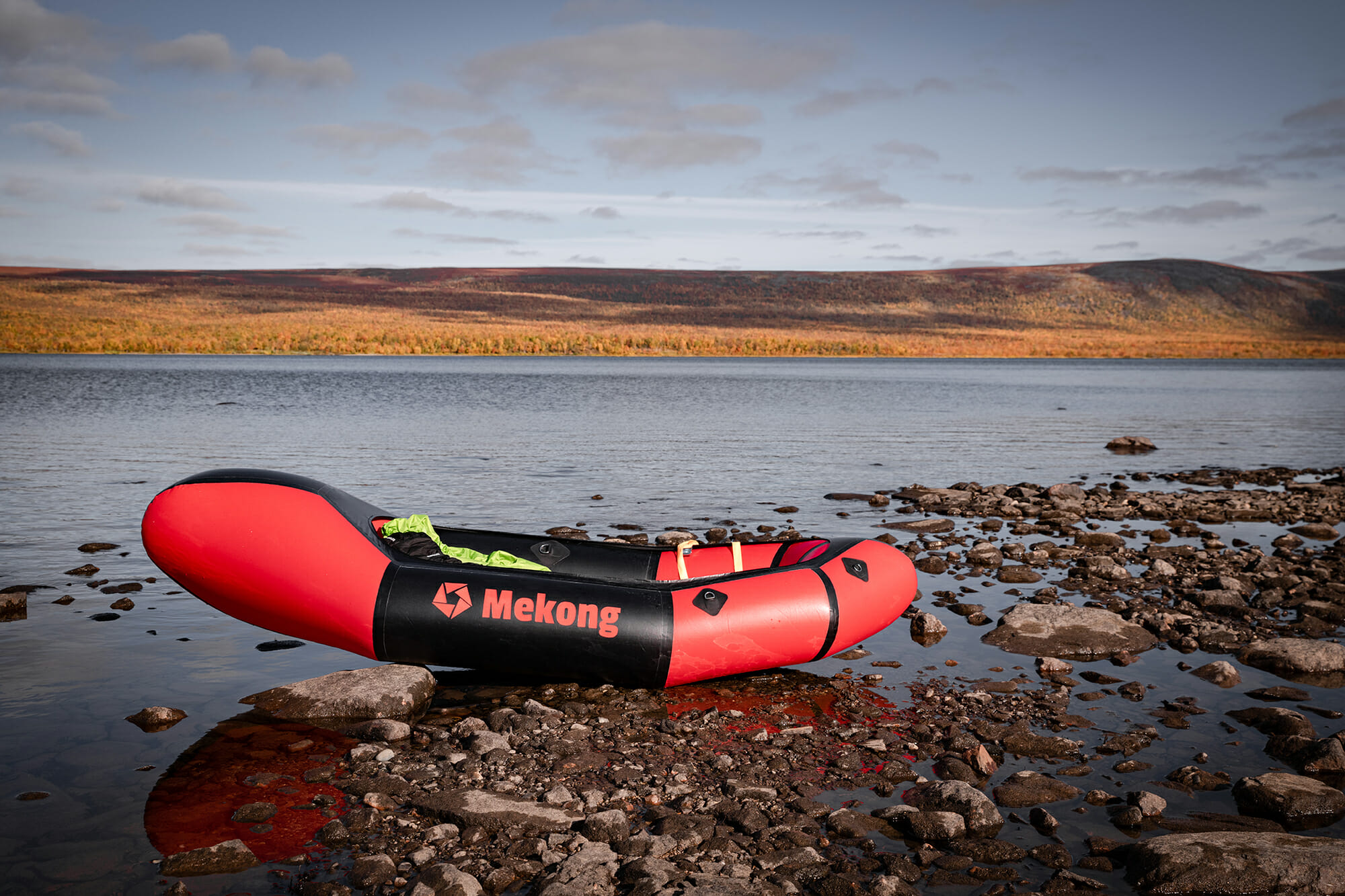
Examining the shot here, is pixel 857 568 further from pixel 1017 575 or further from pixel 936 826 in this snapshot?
pixel 1017 575

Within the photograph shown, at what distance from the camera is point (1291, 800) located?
442 cm

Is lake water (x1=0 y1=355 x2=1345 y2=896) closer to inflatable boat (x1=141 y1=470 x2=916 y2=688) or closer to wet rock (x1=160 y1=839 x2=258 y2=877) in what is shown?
wet rock (x1=160 y1=839 x2=258 y2=877)

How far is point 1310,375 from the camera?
52.7m

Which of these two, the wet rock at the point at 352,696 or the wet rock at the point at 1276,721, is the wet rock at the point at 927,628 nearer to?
the wet rock at the point at 1276,721

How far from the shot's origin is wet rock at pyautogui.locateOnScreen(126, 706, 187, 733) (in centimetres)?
529

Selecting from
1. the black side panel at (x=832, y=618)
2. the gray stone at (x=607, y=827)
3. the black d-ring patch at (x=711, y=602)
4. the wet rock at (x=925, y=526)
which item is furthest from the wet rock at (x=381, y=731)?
the wet rock at (x=925, y=526)

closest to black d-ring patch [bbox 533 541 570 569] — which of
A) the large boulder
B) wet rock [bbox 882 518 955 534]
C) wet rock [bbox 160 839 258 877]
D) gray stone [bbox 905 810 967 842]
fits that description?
the large boulder

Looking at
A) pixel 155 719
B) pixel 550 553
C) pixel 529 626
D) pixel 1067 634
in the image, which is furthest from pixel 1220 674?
pixel 155 719

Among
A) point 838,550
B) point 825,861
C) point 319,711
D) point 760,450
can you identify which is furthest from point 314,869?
point 760,450

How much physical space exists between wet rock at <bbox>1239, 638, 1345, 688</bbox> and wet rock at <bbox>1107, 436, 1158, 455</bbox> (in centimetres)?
1341

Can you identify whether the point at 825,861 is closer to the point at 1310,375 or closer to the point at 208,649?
the point at 208,649

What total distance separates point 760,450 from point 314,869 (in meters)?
15.0

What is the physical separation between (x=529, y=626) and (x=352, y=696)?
1142mm

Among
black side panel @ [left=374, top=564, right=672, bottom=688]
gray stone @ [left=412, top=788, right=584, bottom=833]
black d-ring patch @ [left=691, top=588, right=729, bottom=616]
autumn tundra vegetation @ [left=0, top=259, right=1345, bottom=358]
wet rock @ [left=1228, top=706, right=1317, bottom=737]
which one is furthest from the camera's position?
autumn tundra vegetation @ [left=0, top=259, right=1345, bottom=358]
